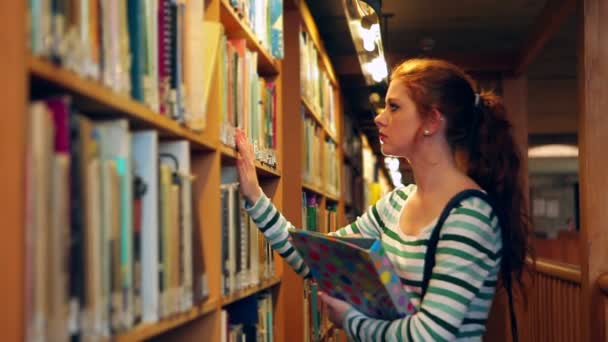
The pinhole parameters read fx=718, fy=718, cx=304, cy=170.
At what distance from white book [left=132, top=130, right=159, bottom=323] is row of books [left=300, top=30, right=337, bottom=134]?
6.60 feet

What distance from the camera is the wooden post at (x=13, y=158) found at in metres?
0.91

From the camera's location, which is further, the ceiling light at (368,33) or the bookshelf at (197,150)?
the ceiling light at (368,33)

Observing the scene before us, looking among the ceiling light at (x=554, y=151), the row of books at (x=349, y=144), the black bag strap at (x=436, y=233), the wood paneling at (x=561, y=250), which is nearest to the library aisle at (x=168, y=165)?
the black bag strap at (x=436, y=233)

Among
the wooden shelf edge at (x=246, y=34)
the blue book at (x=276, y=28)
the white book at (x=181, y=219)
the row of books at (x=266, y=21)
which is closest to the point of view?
the white book at (x=181, y=219)

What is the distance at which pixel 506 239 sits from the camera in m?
1.78

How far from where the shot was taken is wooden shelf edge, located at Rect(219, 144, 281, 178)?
6.08 ft

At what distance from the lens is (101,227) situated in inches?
43.3

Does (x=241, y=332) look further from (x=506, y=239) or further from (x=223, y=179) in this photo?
(x=506, y=239)

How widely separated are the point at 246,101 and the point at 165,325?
933mm

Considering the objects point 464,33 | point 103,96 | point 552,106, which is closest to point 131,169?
point 103,96

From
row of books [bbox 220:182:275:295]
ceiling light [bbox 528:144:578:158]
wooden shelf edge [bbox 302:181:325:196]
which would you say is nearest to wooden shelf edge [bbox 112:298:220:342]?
row of books [bbox 220:182:275:295]

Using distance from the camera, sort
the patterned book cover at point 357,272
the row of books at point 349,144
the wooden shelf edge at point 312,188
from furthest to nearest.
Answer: the row of books at point 349,144 → the wooden shelf edge at point 312,188 → the patterned book cover at point 357,272

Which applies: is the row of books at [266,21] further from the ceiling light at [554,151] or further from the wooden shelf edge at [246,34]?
the ceiling light at [554,151]

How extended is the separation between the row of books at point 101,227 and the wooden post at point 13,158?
0.02 metres
